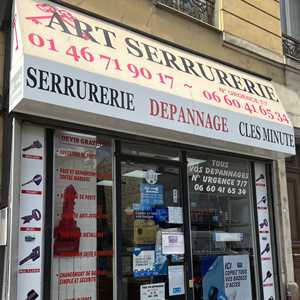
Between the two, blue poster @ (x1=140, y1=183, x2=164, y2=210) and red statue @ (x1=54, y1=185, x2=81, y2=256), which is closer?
red statue @ (x1=54, y1=185, x2=81, y2=256)

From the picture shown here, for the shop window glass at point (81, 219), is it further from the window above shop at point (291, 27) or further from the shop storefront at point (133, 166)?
the window above shop at point (291, 27)

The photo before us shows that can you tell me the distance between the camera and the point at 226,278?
7059 millimetres

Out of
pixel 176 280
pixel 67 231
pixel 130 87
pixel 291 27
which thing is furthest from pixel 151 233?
pixel 291 27

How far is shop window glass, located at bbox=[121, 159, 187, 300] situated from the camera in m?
6.03

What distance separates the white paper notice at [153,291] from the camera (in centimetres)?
607

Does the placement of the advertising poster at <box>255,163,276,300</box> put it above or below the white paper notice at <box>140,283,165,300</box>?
above

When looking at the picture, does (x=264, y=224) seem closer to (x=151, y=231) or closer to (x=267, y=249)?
(x=267, y=249)

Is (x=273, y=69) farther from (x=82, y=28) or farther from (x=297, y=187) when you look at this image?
(x=82, y=28)

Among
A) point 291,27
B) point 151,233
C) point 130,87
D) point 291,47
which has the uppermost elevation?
point 291,27

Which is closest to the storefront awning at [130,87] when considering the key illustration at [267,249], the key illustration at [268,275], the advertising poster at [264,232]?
the advertising poster at [264,232]

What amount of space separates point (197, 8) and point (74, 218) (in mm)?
3799

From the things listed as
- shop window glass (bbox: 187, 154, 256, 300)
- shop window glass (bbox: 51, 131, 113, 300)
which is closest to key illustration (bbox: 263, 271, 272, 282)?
shop window glass (bbox: 187, 154, 256, 300)

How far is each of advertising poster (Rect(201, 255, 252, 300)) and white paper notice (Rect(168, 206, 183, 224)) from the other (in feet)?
2.19

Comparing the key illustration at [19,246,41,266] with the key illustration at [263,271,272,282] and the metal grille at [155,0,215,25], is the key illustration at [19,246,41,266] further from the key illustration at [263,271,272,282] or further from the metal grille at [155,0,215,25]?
the metal grille at [155,0,215,25]
